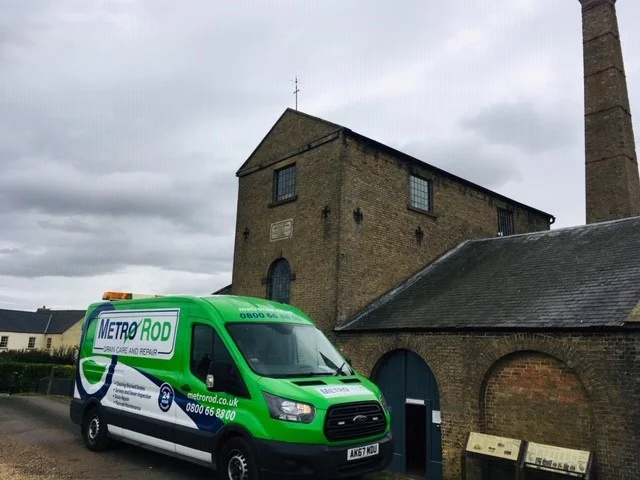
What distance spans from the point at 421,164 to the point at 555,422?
34.2ft

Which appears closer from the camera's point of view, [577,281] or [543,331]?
[543,331]

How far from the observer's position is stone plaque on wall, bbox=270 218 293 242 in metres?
17.0

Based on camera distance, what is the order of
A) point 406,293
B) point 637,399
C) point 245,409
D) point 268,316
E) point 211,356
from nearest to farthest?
point 245,409 → point 211,356 → point 268,316 → point 637,399 → point 406,293

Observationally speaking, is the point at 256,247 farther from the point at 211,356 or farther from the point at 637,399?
the point at 637,399

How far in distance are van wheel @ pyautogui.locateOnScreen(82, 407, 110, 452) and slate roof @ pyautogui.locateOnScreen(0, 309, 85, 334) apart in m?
59.7

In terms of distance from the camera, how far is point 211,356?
6.88 metres

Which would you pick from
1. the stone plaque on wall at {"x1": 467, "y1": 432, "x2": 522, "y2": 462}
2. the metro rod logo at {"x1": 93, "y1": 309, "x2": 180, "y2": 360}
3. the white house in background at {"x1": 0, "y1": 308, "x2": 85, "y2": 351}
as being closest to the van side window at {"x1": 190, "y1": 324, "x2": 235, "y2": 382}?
the metro rod logo at {"x1": 93, "y1": 309, "x2": 180, "y2": 360}

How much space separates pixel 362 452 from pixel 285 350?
175 cm

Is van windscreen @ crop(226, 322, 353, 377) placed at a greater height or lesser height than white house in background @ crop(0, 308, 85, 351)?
greater

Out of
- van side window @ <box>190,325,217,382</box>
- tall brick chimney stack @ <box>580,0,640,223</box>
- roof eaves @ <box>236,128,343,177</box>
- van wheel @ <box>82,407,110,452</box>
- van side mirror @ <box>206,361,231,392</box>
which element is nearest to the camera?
van side mirror @ <box>206,361,231,392</box>

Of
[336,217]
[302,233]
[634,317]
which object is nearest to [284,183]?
[302,233]

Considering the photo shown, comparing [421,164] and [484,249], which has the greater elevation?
[421,164]

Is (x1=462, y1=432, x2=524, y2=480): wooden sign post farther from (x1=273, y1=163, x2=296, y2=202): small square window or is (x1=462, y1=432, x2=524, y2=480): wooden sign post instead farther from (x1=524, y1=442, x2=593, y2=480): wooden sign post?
(x1=273, y1=163, x2=296, y2=202): small square window

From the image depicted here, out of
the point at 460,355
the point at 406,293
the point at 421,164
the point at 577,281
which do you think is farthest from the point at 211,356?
the point at 421,164
